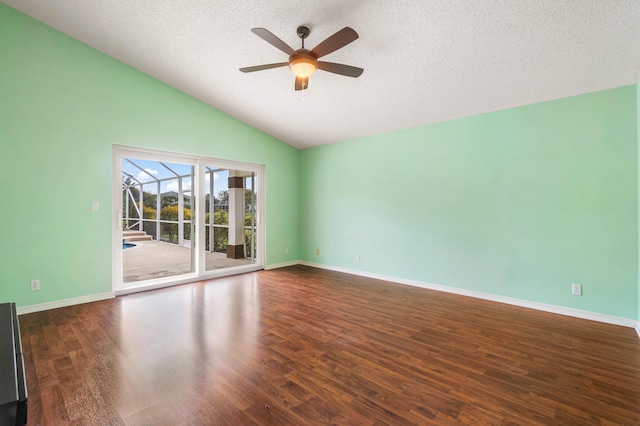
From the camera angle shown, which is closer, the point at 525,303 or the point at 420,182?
the point at 525,303

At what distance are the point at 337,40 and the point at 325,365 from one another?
2.67 meters

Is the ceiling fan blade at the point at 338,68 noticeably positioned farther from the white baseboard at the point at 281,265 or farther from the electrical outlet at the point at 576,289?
the white baseboard at the point at 281,265

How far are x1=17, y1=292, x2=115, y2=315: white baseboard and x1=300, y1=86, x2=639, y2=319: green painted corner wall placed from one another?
403 centimetres

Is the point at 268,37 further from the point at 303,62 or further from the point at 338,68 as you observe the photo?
the point at 338,68

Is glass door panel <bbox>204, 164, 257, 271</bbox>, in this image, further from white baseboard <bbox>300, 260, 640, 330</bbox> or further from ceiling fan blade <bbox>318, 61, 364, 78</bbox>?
ceiling fan blade <bbox>318, 61, 364, 78</bbox>

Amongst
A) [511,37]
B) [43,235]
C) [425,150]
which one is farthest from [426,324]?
[43,235]

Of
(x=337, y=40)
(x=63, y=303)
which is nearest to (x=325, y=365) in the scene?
(x=337, y=40)

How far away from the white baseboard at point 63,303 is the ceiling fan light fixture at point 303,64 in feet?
13.0

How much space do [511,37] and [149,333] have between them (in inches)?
181

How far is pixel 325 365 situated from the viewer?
2.29 m

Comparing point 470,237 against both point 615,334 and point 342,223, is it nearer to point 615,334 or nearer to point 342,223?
point 615,334

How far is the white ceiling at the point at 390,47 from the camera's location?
2.53m

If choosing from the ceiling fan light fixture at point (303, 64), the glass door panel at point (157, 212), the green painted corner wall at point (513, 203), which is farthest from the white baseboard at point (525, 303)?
the ceiling fan light fixture at point (303, 64)

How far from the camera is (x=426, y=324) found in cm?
312
